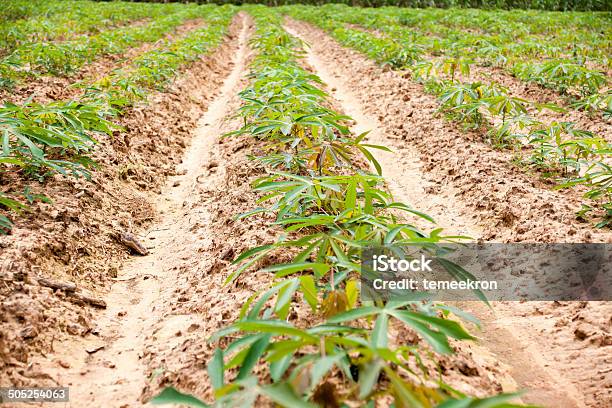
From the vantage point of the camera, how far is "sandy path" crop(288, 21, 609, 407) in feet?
6.38

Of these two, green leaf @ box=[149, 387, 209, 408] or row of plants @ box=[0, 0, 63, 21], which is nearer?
green leaf @ box=[149, 387, 209, 408]

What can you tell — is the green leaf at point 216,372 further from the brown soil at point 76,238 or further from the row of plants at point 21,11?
the row of plants at point 21,11

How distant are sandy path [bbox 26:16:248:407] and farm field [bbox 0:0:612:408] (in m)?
0.01

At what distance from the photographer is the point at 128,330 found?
238cm

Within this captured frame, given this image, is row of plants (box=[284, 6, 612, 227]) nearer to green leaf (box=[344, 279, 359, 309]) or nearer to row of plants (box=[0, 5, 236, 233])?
green leaf (box=[344, 279, 359, 309])

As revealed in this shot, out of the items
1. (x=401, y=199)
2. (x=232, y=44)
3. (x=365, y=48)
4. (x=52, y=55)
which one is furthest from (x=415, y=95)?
(x=232, y=44)

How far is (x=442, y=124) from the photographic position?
5062 millimetres

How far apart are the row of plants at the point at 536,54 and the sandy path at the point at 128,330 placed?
14.0 feet

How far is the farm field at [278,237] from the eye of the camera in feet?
4.93

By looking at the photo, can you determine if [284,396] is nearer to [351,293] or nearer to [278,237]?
[351,293]

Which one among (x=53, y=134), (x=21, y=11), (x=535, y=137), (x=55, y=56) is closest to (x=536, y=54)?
(x=535, y=137)

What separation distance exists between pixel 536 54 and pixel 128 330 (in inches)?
366

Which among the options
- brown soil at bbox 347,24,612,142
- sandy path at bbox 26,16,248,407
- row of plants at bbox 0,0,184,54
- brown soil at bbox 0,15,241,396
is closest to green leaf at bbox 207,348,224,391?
sandy path at bbox 26,16,248,407

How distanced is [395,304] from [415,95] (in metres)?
5.22
